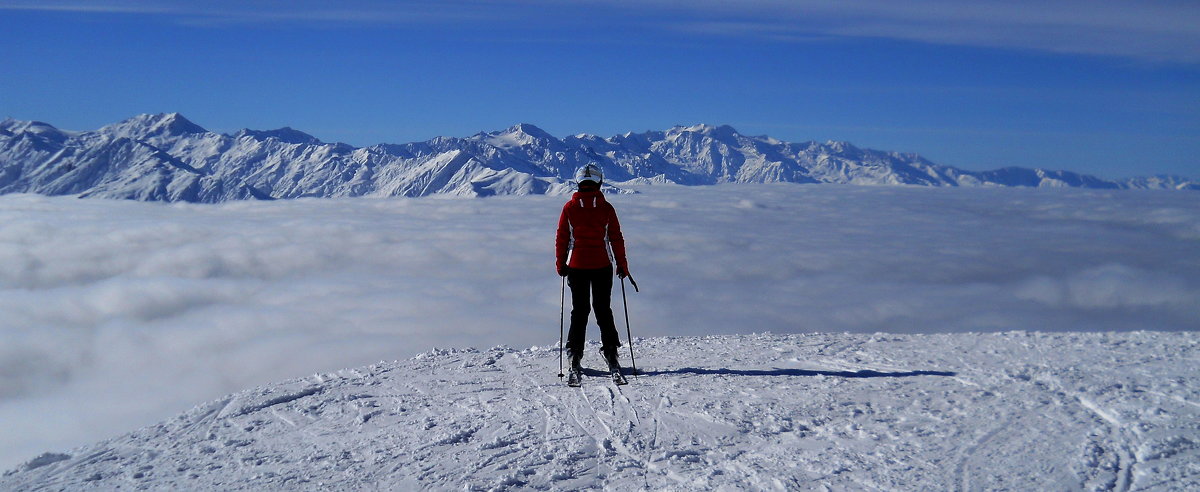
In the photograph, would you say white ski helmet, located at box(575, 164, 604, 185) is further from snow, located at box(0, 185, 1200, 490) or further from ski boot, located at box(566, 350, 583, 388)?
snow, located at box(0, 185, 1200, 490)

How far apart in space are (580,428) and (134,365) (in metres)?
127

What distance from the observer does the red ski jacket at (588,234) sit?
7820mm

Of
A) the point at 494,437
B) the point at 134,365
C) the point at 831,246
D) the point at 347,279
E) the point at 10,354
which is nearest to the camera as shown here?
the point at 494,437

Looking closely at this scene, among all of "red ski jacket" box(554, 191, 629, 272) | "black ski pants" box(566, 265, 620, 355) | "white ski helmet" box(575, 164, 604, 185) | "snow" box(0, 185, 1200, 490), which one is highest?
"white ski helmet" box(575, 164, 604, 185)

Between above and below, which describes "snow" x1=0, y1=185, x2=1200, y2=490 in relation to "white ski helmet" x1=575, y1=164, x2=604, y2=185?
below

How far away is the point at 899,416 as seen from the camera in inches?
245

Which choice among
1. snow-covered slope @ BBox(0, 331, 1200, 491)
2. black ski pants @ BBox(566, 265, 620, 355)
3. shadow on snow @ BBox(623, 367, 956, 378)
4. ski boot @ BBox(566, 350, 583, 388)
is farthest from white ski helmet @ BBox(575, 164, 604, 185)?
shadow on snow @ BBox(623, 367, 956, 378)

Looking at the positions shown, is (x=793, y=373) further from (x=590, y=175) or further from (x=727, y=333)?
(x=727, y=333)

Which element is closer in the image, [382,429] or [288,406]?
[382,429]

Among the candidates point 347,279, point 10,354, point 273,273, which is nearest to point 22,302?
point 10,354

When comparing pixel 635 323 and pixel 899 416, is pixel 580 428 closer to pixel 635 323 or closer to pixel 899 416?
pixel 899 416

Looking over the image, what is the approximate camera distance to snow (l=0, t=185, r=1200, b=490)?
18.9 ft

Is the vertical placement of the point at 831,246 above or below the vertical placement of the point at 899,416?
below

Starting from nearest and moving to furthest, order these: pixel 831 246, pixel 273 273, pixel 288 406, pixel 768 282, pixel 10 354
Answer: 1. pixel 288 406
2. pixel 768 282
3. pixel 10 354
4. pixel 831 246
5. pixel 273 273
